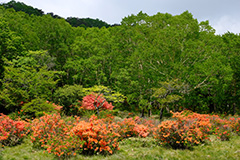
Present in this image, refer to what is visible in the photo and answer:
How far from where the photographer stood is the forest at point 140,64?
1548cm

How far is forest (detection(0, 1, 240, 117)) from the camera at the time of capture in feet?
50.8

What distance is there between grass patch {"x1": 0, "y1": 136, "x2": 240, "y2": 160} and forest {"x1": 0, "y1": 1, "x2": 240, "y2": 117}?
267 inches

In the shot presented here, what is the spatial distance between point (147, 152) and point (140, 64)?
13528mm

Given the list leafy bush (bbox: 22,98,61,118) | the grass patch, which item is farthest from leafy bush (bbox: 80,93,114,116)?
the grass patch

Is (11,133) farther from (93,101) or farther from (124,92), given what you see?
(124,92)

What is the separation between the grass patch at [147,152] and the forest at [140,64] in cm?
677

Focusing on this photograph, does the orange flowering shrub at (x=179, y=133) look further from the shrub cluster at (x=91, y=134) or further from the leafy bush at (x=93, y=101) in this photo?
the leafy bush at (x=93, y=101)

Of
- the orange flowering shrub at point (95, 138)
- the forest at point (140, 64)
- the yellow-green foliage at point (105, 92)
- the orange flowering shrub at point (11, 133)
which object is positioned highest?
the forest at point (140, 64)

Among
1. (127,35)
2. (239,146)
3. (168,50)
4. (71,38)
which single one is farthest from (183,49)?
(71,38)

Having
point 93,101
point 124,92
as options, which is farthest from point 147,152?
point 124,92

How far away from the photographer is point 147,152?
278 inches

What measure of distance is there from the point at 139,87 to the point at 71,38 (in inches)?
575

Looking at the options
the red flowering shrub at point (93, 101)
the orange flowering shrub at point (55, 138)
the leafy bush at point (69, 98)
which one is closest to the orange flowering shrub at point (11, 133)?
the orange flowering shrub at point (55, 138)

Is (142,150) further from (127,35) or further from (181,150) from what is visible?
(127,35)
